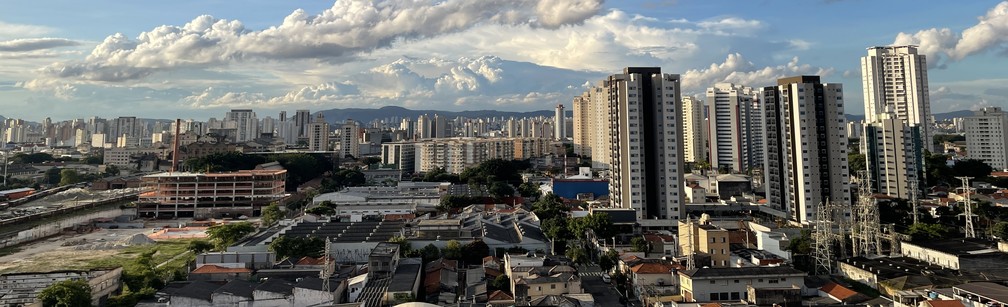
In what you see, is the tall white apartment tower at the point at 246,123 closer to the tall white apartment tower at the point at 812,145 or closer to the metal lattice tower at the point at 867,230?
the tall white apartment tower at the point at 812,145

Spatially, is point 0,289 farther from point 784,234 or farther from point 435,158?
point 435,158

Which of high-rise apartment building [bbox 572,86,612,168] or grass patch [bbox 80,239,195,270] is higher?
high-rise apartment building [bbox 572,86,612,168]

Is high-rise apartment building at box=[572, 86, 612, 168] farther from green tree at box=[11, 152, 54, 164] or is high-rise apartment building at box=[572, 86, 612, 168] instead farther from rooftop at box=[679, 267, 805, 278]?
green tree at box=[11, 152, 54, 164]

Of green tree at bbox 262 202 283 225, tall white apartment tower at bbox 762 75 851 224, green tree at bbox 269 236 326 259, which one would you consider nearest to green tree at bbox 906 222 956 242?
tall white apartment tower at bbox 762 75 851 224

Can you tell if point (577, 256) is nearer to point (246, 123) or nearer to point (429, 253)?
point (429, 253)

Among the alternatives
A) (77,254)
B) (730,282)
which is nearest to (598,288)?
(730,282)

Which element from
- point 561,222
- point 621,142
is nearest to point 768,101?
point 621,142

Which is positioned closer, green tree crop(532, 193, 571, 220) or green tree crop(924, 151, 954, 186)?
green tree crop(532, 193, 571, 220)
